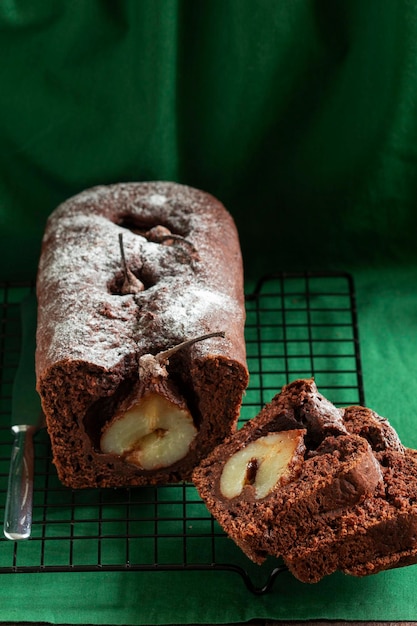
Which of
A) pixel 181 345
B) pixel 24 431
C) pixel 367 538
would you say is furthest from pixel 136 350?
pixel 367 538

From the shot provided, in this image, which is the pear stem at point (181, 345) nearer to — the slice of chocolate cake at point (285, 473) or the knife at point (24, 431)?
the slice of chocolate cake at point (285, 473)

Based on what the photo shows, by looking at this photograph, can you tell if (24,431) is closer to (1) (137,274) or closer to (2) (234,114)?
(1) (137,274)

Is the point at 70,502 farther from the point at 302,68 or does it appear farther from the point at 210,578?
the point at 302,68

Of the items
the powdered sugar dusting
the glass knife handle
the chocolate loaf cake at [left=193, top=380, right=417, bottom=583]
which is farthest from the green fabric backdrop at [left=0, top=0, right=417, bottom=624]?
the glass knife handle

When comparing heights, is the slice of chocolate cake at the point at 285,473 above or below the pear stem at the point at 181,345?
below

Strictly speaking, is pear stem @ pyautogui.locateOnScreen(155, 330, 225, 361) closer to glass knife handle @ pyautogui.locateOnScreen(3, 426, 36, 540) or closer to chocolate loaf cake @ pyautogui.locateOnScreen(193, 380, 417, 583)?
chocolate loaf cake @ pyautogui.locateOnScreen(193, 380, 417, 583)

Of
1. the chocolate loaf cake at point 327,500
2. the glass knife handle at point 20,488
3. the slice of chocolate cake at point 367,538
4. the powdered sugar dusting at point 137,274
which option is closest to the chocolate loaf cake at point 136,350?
the powdered sugar dusting at point 137,274
